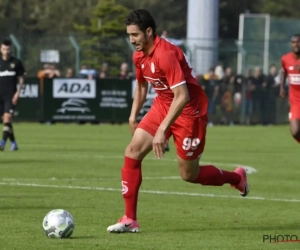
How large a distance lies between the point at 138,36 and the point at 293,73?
9620 mm

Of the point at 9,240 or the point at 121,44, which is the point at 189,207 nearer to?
the point at 9,240

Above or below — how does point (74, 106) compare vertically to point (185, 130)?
below

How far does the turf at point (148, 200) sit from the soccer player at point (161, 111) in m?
0.53

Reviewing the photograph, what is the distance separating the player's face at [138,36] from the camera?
974cm

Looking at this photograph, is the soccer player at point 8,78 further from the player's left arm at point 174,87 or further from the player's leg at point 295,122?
the player's left arm at point 174,87

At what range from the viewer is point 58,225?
945cm

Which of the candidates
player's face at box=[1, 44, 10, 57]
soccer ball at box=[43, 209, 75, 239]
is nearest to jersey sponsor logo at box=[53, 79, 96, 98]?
player's face at box=[1, 44, 10, 57]

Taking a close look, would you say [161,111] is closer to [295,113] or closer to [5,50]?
[295,113]

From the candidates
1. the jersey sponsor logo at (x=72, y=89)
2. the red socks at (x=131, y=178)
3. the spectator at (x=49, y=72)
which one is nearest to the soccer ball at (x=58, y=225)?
the red socks at (x=131, y=178)

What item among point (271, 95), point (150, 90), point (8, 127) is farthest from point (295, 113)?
point (271, 95)

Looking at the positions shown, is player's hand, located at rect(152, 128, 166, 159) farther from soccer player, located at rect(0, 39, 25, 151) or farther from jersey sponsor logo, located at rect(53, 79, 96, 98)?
jersey sponsor logo, located at rect(53, 79, 96, 98)

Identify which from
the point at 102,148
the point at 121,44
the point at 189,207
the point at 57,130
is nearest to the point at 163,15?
the point at 121,44

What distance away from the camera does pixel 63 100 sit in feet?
108

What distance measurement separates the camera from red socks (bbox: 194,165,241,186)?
10.9 m
